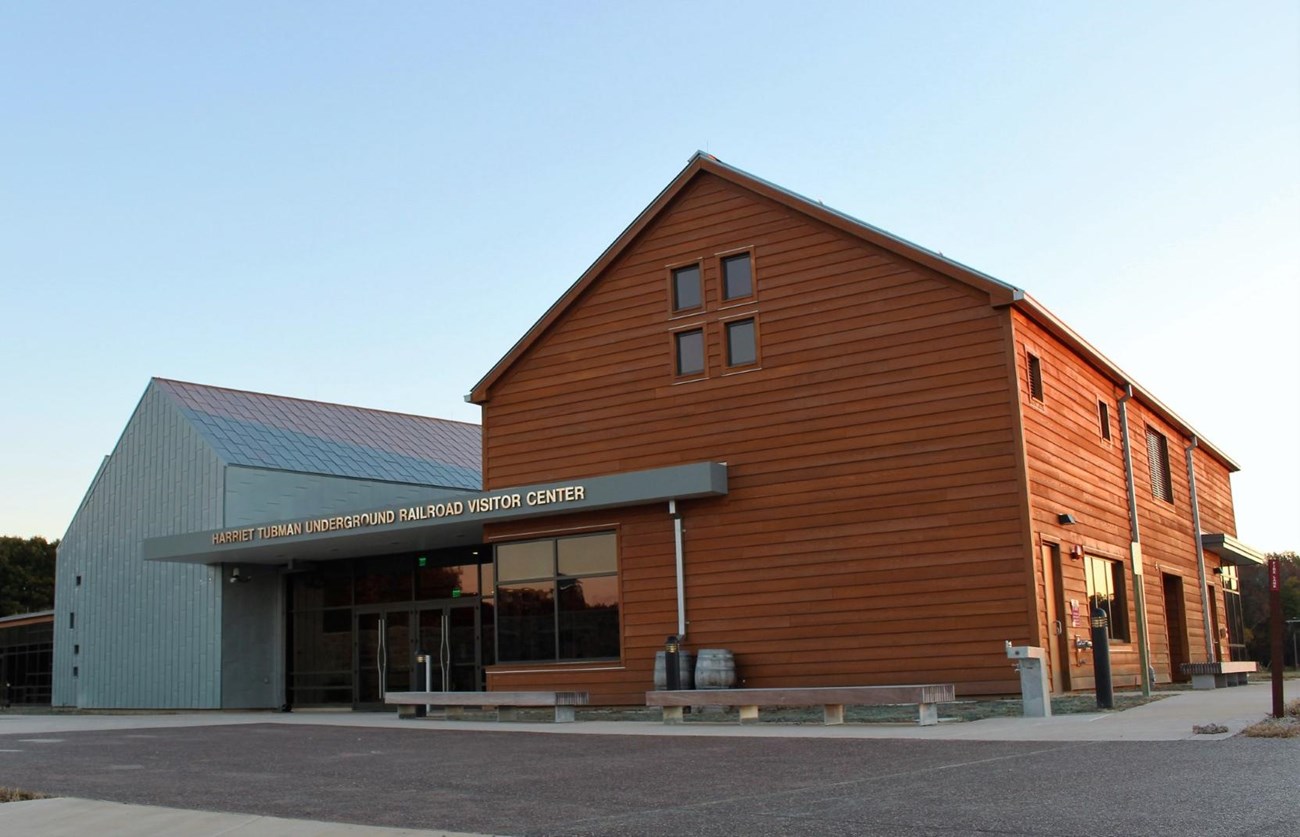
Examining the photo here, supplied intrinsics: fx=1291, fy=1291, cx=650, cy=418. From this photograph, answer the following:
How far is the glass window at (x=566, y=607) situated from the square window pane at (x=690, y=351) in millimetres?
3187

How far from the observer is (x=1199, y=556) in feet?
100

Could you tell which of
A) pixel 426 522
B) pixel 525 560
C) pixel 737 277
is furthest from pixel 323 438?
pixel 737 277

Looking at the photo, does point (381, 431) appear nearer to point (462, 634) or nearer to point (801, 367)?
point (462, 634)

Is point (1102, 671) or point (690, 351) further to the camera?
point (690, 351)

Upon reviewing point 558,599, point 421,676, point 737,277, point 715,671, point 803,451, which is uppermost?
point 737,277

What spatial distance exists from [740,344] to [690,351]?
1004mm

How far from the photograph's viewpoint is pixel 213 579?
100 feet

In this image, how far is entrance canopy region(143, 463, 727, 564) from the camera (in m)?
21.0

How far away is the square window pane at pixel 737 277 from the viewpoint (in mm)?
21625

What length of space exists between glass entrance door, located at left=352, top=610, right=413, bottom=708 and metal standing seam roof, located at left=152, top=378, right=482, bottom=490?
4.83 m

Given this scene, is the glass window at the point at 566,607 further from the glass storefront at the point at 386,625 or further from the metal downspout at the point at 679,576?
the glass storefront at the point at 386,625

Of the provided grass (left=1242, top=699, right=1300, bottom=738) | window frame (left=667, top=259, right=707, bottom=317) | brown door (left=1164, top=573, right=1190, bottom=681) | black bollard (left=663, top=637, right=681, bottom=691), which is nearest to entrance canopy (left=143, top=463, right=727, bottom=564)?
black bollard (left=663, top=637, right=681, bottom=691)

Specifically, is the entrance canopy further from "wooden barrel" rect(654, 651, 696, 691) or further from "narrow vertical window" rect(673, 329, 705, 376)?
"wooden barrel" rect(654, 651, 696, 691)

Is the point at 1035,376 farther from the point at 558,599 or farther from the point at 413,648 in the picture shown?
the point at 413,648
